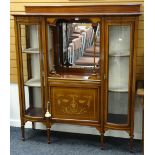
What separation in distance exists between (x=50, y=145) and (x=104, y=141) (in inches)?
26.9

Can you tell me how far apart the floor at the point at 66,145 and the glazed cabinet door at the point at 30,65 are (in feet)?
1.15

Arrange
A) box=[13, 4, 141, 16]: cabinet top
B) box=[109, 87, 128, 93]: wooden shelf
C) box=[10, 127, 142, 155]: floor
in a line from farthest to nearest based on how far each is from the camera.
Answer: box=[10, 127, 142, 155]: floor, box=[109, 87, 128, 93]: wooden shelf, box=[13, 4, 141, 16]: cabinet top

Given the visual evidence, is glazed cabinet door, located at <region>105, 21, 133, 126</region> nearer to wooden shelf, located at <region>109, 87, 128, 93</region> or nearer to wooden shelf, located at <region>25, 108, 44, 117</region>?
wooden shelf, located at <region>109, 87, 128, 93</region>

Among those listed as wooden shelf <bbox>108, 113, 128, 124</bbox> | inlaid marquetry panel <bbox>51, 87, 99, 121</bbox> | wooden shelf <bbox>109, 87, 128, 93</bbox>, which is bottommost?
wooden shelf <bbox>108, 113, 128, 124</bbox>

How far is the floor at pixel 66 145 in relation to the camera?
3162 mm

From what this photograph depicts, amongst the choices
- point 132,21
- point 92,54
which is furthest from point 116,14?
point 92,54

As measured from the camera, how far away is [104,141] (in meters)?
3.40

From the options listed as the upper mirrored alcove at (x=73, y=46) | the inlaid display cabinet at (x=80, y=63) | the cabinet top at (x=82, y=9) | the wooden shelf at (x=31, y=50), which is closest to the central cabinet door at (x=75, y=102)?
the inlaid display cabinet at (x=80, y=63)

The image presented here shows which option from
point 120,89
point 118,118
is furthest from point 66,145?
point 120,89

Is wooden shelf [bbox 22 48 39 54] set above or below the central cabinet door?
above

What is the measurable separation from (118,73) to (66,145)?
1.10 m

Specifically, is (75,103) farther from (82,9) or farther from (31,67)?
(82,9)

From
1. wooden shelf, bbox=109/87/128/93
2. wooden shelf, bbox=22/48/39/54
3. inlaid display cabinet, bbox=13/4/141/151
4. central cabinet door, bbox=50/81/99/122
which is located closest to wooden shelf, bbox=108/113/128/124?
inlaid display cabinet, bbox=13/4/141/151

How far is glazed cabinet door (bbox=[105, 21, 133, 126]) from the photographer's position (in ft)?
9.53
